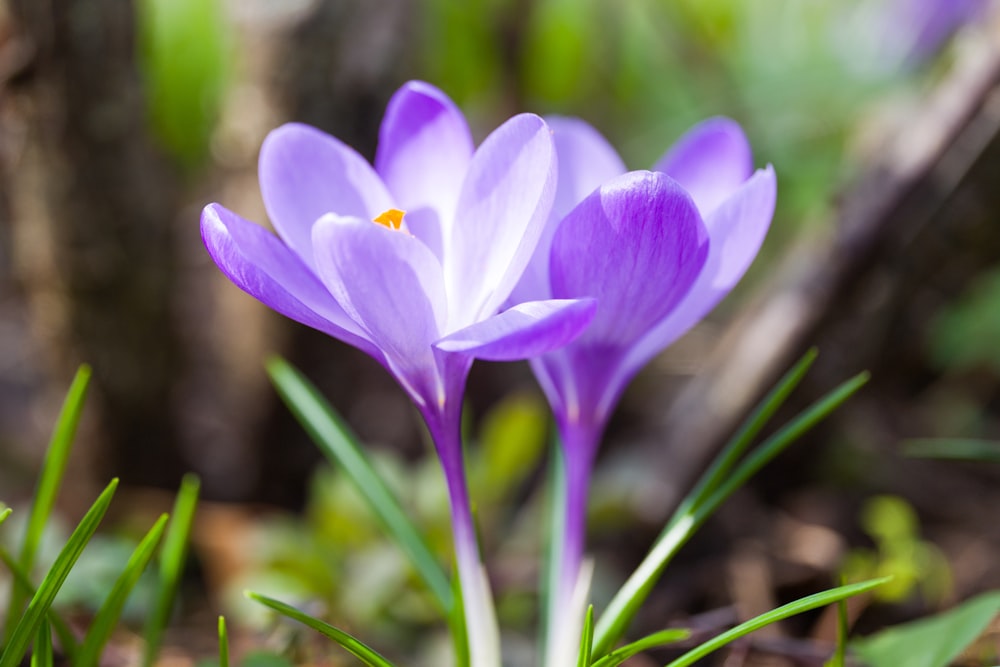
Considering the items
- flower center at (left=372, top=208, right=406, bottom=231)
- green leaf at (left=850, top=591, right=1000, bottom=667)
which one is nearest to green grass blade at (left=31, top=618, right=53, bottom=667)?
flower center at (left=372, top=208, right=406, bottom=231)

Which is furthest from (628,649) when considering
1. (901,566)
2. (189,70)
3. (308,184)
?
(189,70)

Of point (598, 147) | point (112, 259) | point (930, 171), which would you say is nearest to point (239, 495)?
point (112, 259)

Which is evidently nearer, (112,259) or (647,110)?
(112,259)

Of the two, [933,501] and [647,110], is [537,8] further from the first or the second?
[933,501]

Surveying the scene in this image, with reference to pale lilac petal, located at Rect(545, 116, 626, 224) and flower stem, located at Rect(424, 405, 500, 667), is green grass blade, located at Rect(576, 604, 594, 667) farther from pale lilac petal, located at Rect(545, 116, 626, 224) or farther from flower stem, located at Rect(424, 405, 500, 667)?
pale lilac petal, located at Rect(545, 116, 626, 224)

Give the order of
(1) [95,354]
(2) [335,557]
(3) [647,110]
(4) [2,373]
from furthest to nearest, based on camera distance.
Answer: (3) [647,110] → (4) [2,373] → (1) [95,354] → (2) [335,557]

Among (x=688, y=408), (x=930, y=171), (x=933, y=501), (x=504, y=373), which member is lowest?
(x=933, y=501)

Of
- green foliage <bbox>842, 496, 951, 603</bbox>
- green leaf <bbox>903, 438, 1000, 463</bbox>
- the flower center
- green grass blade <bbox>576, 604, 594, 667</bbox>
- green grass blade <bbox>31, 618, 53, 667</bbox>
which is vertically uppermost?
the flower center

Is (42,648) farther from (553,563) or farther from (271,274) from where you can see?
(553,563)
